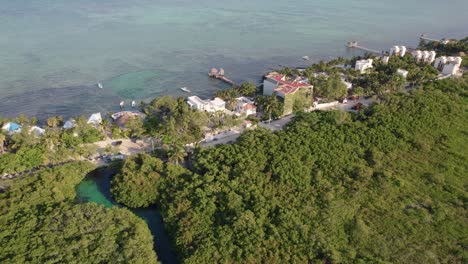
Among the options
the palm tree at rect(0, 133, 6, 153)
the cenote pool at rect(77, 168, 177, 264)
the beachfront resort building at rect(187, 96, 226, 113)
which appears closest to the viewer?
the cenote pool at rect(77, 168, 177, 264)

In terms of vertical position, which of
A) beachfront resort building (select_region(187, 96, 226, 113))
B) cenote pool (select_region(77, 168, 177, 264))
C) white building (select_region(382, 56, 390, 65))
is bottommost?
cenote pool (select_region(77, 168, 177, 264))

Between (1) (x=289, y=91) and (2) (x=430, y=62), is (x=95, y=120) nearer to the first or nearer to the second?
(1) (x=289, y=91)

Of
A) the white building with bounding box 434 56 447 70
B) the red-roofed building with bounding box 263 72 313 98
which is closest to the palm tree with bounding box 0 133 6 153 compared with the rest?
the red-roofed building with bounding box 263 72 313 98

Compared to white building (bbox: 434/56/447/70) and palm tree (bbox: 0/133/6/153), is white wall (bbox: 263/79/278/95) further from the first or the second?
white building (bbox: 434/56/447/70)

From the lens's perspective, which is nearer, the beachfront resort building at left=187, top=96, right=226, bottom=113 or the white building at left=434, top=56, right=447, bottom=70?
the beachfront resort building at left=187, top=96, right=226, bottom=113

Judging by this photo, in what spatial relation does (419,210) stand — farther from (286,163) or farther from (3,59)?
(3,59)

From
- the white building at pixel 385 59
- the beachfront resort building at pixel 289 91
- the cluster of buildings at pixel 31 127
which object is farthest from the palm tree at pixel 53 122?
the white building at pixel 385 59
